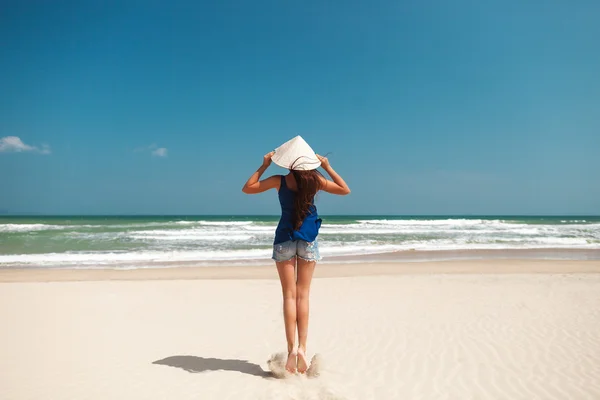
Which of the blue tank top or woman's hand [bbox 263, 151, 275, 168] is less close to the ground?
woman's hand [bbox 263, 151, 275, 168]

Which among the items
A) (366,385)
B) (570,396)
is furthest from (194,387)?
(570,396)

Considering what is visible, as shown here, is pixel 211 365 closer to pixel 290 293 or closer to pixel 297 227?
pixel 290 293

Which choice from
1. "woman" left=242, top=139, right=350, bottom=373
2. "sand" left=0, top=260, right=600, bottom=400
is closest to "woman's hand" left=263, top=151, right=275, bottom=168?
"woman" left=242, top=139, right=350, bottom=373

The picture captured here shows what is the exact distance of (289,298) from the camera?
3.90 meters

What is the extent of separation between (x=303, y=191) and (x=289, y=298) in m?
1.00

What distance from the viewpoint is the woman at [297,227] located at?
375 cm

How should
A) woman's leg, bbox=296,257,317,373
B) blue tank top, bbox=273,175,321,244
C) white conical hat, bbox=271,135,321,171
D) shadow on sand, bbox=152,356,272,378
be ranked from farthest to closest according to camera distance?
shadow on sand, bbox=152,356,272,378 → woman's leg, bbox=296,257,317,373 → blue tank top, bbox=273,175,321,244 → white conical hat, bbox=271,135,321,171

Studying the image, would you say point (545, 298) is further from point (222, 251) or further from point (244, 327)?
point (222, 251)

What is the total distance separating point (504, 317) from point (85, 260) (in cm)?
1349

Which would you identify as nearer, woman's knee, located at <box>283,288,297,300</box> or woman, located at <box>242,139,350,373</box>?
woman, located at <box>242,139,350,373</box>

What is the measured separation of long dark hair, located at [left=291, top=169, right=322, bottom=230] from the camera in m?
3.72

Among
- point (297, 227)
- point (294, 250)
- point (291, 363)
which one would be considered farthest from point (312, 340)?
point (297, 227)

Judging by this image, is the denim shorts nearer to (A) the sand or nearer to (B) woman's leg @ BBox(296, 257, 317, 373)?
(B) woman's leg @ BBox(296, 257, 317, 373)

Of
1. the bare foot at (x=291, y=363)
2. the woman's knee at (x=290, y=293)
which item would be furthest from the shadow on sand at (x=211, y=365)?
the woman's knee at (x=290, y=293)
